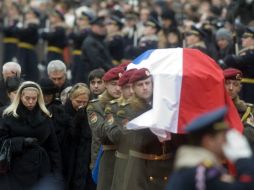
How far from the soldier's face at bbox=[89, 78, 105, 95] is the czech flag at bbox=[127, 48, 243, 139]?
115 inches

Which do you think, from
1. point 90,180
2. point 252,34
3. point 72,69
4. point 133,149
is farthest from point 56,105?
point 72,69

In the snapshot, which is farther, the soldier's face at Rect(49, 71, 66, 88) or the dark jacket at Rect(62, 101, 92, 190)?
the soldier's face at Rect(49, 71, 66, 88)

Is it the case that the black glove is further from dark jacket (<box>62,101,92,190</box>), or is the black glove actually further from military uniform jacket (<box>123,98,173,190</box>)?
military uniform jacket (<box>123,98,173,190</box>)

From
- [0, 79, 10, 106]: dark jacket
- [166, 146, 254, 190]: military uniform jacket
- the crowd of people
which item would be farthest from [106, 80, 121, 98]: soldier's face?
[166, 146, 254, 190]: military uniform jacket

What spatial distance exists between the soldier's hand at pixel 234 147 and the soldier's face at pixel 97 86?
20.9 feet

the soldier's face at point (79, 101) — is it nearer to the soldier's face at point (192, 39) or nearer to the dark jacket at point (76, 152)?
the dark jacket at point (76, 152)

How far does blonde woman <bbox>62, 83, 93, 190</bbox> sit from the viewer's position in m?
11.8

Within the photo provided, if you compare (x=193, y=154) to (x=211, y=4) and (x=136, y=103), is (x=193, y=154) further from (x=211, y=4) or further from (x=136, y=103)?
(x=211, y=4)

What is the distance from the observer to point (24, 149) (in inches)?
419

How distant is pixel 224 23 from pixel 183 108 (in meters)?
9.46

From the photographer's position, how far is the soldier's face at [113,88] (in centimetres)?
1084

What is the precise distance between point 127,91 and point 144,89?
54cm

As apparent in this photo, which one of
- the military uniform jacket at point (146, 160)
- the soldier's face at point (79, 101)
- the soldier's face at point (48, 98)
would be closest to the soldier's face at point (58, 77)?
the soldier's face at point (48, 98)

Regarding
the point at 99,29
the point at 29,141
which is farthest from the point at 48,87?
the point at 99,29
